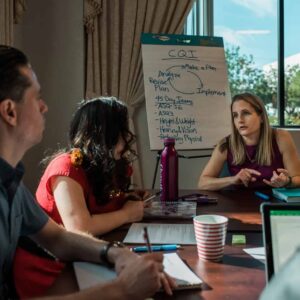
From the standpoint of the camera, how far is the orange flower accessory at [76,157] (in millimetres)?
1526

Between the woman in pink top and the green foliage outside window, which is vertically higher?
the green foliage outside window

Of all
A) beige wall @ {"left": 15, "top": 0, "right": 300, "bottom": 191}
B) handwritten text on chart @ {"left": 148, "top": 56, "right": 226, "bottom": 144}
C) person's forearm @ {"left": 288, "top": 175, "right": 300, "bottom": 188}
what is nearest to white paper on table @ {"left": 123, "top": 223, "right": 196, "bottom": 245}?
person's forearm @ {"left": 288, "top": 175, "right": 300, "bottom": 188}

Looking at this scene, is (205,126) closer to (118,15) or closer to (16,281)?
(118,15)

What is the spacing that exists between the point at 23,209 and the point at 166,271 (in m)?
0.46

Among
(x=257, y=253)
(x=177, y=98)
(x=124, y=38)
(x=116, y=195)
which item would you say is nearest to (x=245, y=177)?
(x=116, y=195)

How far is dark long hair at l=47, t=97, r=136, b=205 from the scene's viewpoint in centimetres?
157

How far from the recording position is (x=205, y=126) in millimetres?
3439

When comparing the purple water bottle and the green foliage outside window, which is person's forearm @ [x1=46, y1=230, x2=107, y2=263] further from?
the green foliage outside window

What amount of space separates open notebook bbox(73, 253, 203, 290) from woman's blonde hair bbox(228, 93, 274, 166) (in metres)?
1.44

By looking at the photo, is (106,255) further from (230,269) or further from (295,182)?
(295,182)

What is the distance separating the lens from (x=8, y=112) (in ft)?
3.44

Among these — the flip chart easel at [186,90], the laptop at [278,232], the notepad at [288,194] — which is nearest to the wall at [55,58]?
the flip chart easel at [186,90]

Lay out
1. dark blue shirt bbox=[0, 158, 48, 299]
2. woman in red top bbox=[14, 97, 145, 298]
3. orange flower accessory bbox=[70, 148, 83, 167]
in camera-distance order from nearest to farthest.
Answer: dark blue shirt bbox=[0, 158, 48, 299] < woman in red top bbox=[14, 97, 145, 298] < orange flower accessory bbox=[70, 148, 83, 167]

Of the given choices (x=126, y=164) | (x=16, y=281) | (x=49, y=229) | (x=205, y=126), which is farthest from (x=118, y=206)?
(x=205, y=126)
